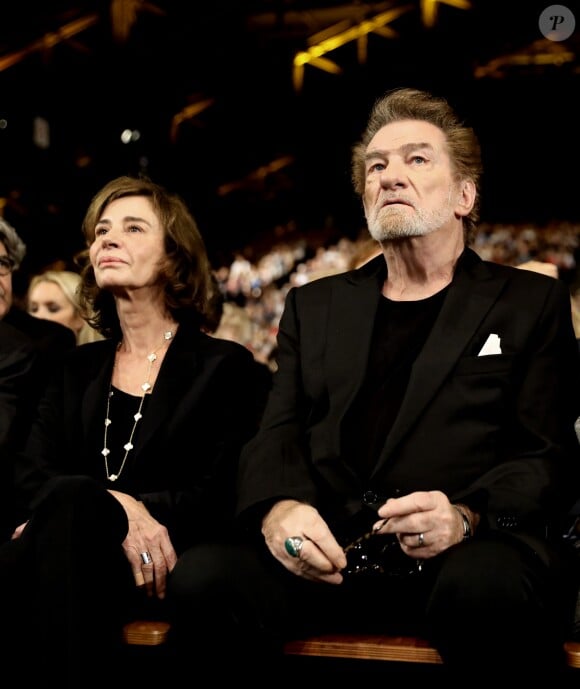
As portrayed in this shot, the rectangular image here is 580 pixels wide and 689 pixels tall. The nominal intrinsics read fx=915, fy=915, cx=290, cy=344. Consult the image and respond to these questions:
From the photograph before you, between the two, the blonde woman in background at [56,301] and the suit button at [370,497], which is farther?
the blonde woman in background at [56,301]

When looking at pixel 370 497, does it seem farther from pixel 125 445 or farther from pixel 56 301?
pixel 56 301

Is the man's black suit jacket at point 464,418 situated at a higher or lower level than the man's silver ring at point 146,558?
higher

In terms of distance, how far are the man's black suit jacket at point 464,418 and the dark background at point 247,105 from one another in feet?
13.9

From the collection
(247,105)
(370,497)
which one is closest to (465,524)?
(370,497)

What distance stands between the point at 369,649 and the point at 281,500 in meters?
0.31

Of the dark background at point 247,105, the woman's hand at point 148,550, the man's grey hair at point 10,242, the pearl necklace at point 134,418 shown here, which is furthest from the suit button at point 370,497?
the dark background at point 247,105

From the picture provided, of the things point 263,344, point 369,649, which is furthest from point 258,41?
point 369,649

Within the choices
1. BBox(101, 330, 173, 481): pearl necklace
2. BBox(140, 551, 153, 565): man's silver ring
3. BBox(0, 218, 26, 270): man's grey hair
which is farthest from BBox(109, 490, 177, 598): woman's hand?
BBox(0, 218, 26, 270): man's grey hair

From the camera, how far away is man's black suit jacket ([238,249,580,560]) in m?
1.64

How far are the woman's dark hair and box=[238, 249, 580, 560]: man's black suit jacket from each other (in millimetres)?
580

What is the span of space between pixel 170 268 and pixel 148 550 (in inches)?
30.3

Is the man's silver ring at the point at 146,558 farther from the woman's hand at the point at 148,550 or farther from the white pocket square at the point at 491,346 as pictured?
the white pocket square at the point at 491,346

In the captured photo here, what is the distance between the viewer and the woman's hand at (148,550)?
Result: 5.91 feet

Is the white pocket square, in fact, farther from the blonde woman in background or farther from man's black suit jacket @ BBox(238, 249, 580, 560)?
the blonde woman in background
